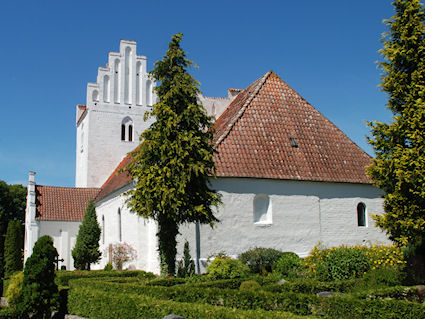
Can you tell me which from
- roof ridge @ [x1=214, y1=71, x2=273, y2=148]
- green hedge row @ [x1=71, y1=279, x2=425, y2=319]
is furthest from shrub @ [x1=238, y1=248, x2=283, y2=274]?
green hedge row @ [x1=71, y1=279, x2=425, y2=319]

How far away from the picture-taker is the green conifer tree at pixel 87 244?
92.9 ft

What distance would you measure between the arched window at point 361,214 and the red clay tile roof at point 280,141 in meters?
1.31

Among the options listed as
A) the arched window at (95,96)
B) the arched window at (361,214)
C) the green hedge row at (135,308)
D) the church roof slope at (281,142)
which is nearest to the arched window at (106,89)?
the arched window at (95,96)

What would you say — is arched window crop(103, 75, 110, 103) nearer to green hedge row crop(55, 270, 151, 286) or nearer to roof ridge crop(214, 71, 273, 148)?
roof ridge crop(214, 71, 273, 148)

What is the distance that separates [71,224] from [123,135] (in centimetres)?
844

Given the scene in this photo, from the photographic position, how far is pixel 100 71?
37.7 meters

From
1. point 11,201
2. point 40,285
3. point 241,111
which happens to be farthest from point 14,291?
point 11,201

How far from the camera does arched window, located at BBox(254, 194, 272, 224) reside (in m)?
21.1

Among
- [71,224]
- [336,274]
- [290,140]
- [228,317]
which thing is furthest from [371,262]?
[71,224]

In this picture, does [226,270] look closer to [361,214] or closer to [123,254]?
[123,254]

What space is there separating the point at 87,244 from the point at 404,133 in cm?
2016

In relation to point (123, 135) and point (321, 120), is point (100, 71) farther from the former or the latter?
point (321, 120)

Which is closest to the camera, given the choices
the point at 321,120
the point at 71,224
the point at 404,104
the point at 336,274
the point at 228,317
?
the point at 228,317

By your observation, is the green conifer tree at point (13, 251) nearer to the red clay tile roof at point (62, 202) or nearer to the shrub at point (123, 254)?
the red clay tile roof at point (62, 202)
